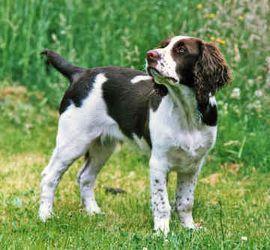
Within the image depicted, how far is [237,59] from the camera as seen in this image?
7625 mm

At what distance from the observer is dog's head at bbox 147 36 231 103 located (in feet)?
16.5

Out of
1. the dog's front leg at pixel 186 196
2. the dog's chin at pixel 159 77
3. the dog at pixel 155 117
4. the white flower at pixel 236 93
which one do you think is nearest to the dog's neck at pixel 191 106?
the dog at pixel 155 117

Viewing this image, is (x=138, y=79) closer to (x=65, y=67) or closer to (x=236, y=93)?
(x=65, y=67)

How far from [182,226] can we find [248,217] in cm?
52

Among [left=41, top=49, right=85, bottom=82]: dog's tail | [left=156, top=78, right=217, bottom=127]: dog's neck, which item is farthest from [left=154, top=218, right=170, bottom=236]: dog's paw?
[left=41, top=49, right=85, bottom=82]: dog's tail

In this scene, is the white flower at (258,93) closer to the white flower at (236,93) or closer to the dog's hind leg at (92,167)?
the white flower at (236,93)

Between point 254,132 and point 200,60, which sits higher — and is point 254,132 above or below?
below

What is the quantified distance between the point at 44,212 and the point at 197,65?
1613 millimetres

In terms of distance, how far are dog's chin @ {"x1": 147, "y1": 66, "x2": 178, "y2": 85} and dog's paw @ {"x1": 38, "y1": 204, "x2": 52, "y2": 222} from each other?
1.34 meters

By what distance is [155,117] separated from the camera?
5.34 meters

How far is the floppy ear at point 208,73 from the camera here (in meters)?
5.06

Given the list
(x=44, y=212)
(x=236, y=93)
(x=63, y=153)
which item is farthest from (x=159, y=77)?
(x=236, y=93)

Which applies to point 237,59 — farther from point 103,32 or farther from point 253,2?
point 103,32

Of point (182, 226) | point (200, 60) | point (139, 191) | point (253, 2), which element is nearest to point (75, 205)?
point (139, 191)
